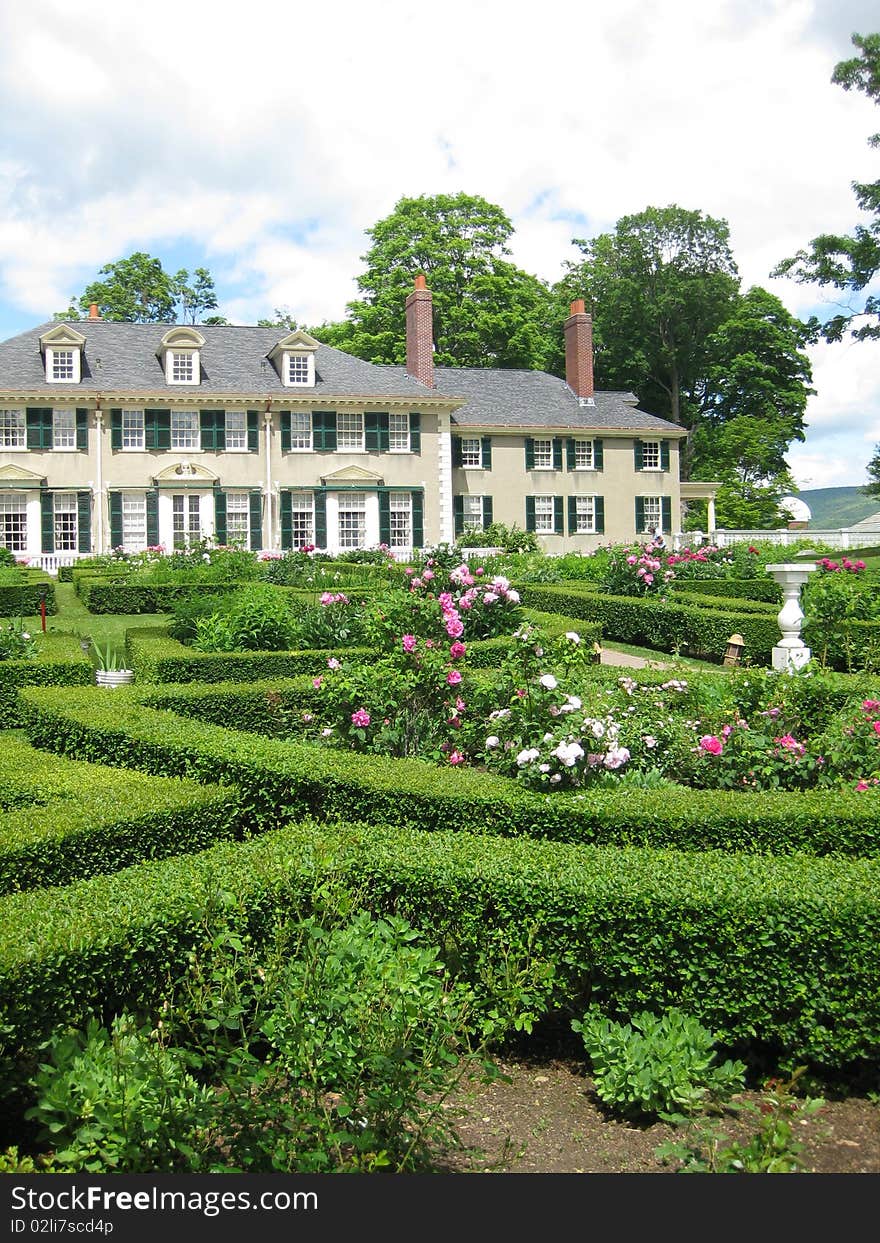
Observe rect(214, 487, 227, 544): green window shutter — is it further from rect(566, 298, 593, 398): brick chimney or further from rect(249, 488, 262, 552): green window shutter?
rect(566, 298, 593, 398): brick chimney

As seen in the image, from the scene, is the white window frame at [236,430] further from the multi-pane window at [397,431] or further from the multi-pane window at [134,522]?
the multi-pane window at [397,431]

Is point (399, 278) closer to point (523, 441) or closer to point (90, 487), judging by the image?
point (523, 441)

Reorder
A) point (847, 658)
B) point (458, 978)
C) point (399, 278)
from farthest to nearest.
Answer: point (399, 278)
point (847, 658)
point (458, 978)

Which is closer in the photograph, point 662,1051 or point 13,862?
point 662,1051

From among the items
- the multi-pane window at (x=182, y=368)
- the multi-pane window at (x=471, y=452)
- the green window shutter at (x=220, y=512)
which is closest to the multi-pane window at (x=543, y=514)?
the multi-pane window at (x=471, y=452)

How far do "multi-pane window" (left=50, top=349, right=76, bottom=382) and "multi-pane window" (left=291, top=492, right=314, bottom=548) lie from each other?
6867mm

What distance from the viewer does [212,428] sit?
3109 centimetres

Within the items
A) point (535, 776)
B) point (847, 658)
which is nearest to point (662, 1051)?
point (535, 776)

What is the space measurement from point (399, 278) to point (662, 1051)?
4169 centimetres

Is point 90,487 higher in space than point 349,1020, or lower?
higher

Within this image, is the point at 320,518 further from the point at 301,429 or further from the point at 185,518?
the point at 185,518

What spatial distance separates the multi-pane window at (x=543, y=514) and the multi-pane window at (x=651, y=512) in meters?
3.41

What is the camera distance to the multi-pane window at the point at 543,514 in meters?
35.4

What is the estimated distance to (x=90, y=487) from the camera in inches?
1174
